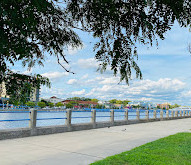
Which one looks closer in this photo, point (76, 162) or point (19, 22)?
point (19, 22)

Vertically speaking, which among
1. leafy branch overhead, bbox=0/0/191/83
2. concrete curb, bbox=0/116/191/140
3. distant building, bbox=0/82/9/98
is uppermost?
leafy branch overhead, bbox=0/0/191/83

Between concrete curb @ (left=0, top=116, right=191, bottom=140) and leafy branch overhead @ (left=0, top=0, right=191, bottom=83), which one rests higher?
leafy branch overhead @ (left=0, top=0, right=191, bottom=83)

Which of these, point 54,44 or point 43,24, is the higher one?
point 43,24

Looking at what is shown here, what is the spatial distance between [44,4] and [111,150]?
5.96 m

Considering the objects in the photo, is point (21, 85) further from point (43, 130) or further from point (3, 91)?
point (43, 130)

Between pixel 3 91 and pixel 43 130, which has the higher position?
pixel 3 91

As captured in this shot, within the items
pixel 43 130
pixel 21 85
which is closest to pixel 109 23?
pixel 21 85

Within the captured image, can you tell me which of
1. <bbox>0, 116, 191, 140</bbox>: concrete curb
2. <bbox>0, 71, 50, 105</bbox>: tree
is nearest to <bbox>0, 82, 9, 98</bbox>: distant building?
<bbox>0, 71, 50, 105</bbox>: tree

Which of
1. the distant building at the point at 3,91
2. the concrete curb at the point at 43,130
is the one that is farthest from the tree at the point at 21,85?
the concrete curb at the point at 43,130

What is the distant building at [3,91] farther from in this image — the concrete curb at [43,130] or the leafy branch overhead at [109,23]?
the concrete curb at [43,130]

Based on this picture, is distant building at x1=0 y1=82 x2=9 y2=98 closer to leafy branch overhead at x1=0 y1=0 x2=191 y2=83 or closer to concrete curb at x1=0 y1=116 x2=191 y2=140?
leafy branch overhead at x1=0 y1=0 x2=191 y2=83

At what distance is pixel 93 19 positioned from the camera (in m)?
4.39

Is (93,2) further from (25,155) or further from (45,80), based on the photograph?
(25,155)

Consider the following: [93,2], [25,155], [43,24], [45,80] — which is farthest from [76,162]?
[93,2]
